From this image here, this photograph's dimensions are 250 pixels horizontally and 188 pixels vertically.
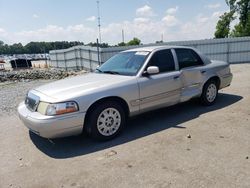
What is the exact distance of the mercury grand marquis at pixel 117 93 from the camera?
411 centimetres

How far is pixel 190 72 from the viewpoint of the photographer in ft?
18.9

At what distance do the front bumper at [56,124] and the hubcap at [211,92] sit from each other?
3545 millimetres

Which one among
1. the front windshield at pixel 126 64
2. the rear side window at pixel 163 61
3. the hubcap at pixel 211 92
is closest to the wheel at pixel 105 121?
the front windshield at pixel 126 64

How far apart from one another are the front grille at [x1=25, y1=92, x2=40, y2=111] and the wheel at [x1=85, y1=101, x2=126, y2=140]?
96 centimetres

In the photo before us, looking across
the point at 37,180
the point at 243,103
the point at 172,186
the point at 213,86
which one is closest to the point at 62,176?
the point at 37,180

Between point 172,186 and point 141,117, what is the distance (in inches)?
113

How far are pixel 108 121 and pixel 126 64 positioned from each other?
1415mm

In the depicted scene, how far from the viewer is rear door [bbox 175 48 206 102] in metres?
5.66

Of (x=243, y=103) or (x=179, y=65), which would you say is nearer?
(x=179, y=65)

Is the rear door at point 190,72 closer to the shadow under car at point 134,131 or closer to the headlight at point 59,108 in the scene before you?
the shadow under car at point 134,131

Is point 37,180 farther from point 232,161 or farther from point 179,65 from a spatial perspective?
point 179,65

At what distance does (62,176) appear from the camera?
11.5 feet

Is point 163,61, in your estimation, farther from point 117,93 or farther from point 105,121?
point 105,121

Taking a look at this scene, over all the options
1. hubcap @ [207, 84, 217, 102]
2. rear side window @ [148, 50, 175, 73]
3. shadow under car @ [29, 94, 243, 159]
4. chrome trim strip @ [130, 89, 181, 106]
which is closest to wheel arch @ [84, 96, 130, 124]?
chrome trim strip @ [130, 89, 181, 106]
